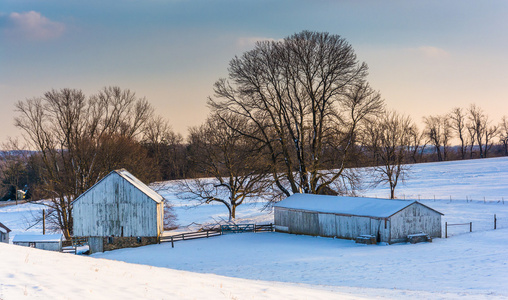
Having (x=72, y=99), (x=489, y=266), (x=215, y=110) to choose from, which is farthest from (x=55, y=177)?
(x=489, y=266)

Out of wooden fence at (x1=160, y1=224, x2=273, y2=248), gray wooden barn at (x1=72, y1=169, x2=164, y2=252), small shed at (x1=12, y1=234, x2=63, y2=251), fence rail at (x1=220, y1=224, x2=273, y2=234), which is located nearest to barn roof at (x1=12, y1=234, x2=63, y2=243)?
small shed at (x1=12, y1=234, x2=63, y2=251)

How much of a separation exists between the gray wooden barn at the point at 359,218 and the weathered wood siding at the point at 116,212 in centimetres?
1059

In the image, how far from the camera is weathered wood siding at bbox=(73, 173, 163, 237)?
104ft

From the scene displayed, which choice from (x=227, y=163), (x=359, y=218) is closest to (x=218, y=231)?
(x=227, y=163)

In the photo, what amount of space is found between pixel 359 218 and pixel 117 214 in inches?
701

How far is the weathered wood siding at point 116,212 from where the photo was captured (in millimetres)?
31625

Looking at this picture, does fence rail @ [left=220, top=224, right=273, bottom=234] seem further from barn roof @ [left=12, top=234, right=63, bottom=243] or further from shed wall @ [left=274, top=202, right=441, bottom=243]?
barn roof @ [left=12, top=234, right=63, bottom=243]

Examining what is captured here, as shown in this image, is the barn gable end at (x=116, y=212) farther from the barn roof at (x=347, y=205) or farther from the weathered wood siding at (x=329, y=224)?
the barn roof at (x=347, y=205)

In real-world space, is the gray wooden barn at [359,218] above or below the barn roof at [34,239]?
above

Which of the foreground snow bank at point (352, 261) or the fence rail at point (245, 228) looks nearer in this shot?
the foreground snow bank at point (352, 261)

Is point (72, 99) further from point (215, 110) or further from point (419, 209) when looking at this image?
point (419, 209)

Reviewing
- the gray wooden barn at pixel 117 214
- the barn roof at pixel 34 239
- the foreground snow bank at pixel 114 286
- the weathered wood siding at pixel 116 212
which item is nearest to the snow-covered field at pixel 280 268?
the foreground snow bank at pixel 114 286

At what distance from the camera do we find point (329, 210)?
97.5 feet

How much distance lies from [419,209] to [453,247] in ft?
12.7
